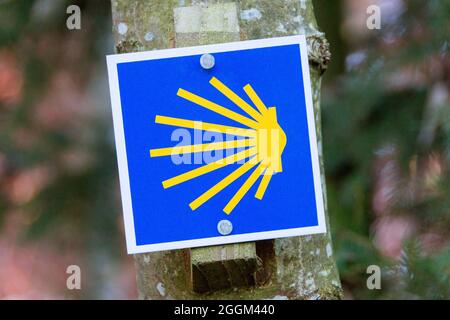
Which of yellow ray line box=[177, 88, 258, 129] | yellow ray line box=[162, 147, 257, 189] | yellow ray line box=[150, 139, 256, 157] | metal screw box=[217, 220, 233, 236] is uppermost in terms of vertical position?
yellow ray line box=[177, 88, 258, 129]

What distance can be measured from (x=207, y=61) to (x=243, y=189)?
0.20 m

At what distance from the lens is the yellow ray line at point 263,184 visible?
4.49ft

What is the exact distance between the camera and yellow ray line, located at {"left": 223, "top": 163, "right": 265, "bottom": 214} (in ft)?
4.49

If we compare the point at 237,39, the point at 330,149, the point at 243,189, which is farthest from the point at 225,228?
the point at 330,149

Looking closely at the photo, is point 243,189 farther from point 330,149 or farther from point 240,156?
point 330,149

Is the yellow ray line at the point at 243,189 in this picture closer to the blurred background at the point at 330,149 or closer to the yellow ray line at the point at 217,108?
the yellow ray line at the point at 217,108

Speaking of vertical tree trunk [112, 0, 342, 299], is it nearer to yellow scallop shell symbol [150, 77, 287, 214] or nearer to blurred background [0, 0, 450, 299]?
yellow scallop shell symbol [150, 77, 287, 214]

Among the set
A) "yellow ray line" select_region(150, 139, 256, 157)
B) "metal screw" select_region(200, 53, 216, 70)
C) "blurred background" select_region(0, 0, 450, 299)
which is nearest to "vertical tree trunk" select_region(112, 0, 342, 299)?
"metal screw" select_region(200, 53, 216, 70)

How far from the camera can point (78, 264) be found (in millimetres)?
2785

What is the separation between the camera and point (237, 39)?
4.51ft

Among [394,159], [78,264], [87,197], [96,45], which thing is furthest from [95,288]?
[394,159]

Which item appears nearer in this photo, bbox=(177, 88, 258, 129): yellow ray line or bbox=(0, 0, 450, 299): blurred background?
bbox=(177, 88, 258, 129): yellow ray line

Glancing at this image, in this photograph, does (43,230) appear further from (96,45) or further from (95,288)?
(96,45)
